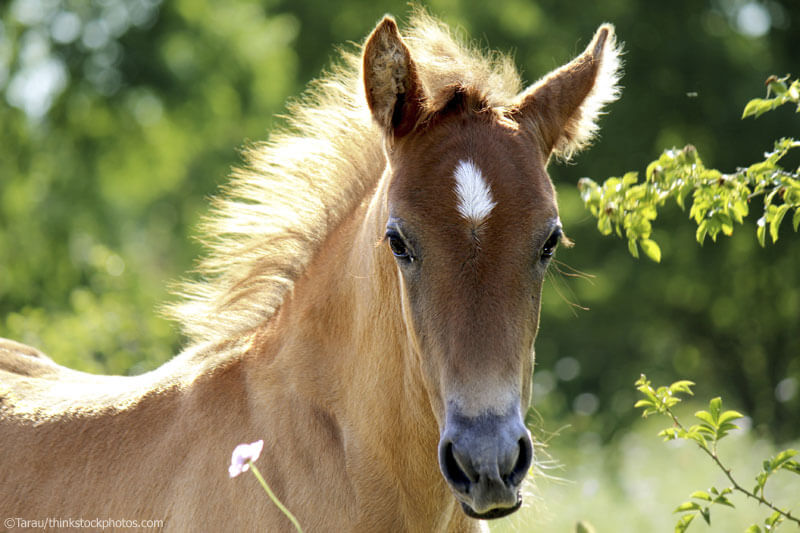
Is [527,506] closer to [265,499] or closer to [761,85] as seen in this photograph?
[265,499]

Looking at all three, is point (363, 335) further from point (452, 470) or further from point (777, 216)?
point (777, 216)

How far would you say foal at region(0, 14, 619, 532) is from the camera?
2746mm

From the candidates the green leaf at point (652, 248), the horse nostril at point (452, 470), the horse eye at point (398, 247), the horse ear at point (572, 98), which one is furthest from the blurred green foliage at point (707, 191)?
the horse nostril at point (452, 470)

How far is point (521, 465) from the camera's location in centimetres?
256

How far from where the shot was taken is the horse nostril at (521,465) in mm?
2516

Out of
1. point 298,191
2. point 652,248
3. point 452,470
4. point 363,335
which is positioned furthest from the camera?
point 298,191

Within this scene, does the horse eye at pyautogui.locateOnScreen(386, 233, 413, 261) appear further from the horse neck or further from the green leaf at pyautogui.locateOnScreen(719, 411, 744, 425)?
the green leaf at pyautogui.locateOnScreen(719, 411, 744, 425)

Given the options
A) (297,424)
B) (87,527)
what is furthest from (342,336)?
(87,527)

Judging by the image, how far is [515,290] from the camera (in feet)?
9.09

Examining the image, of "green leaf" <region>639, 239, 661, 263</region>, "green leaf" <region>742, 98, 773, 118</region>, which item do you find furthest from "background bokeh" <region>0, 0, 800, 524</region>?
"green leaf" <region>742, 98, 773, 118</region>

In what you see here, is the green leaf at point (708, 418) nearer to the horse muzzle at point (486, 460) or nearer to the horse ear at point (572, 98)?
the horse muzzle at point (486, 460)

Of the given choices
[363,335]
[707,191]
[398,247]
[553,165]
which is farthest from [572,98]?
[553,165]

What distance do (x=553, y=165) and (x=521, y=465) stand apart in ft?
43.2

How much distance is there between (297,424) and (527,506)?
1.04m
